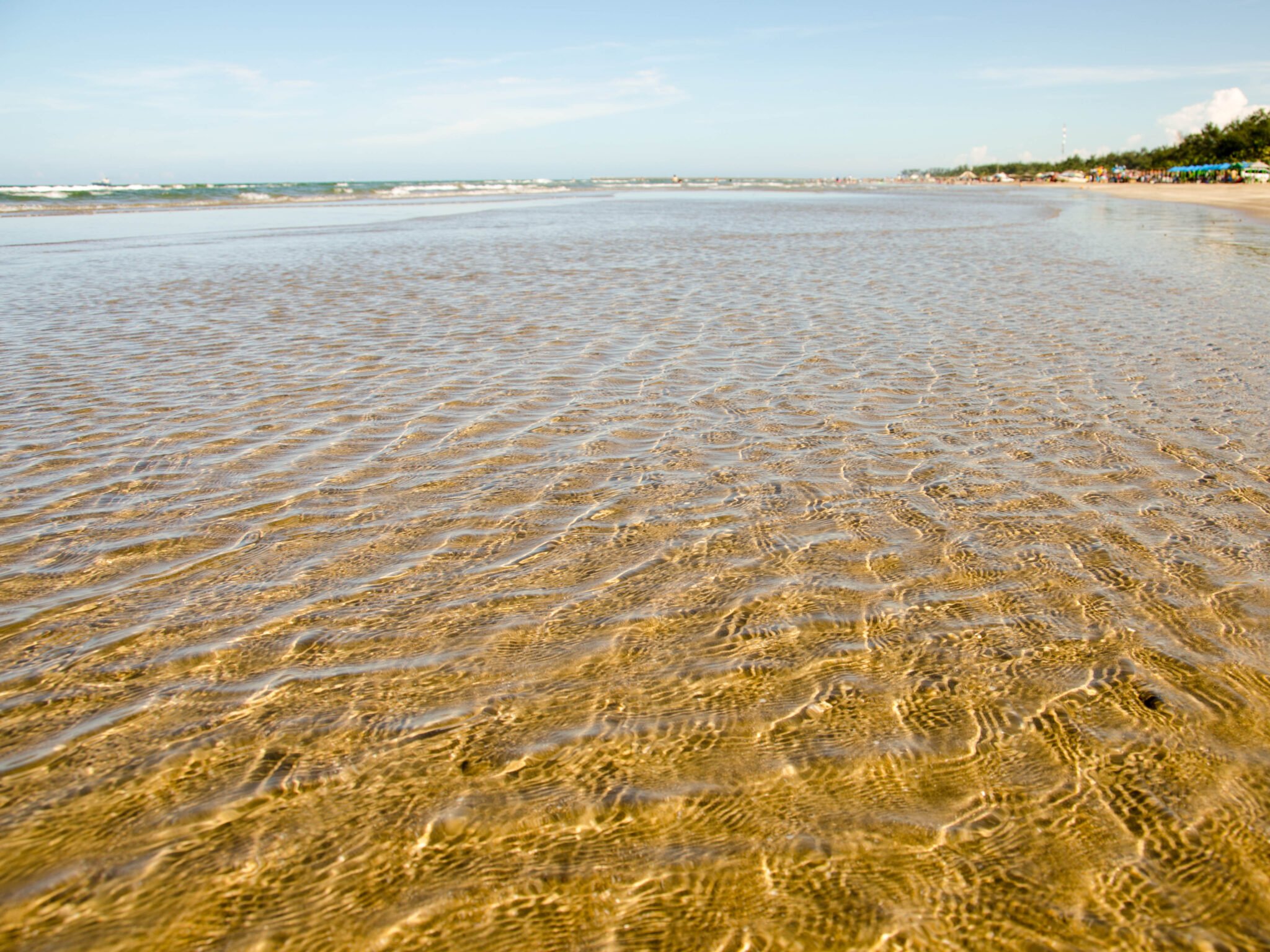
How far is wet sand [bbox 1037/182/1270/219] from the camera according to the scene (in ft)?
118

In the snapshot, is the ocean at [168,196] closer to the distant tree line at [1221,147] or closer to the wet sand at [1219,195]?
the wet sand at [1219,195]

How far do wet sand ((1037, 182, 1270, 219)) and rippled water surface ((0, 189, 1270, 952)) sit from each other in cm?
A: 3384

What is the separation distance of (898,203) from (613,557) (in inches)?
2016

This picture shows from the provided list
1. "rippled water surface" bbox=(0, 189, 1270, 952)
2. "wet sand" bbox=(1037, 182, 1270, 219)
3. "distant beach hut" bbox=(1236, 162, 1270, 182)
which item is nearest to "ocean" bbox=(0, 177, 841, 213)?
"rippled water surface" bbox=(0, 189, 1270, 952)

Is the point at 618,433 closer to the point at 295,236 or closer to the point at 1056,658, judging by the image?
the point at 1056,658

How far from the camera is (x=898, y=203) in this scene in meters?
49.2

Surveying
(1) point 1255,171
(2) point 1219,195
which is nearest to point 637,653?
(2) point 1219,195

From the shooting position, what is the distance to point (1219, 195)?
47.3 meters

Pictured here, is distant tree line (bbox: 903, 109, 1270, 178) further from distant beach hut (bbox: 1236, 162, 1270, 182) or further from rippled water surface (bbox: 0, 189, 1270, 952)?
rippled water surface (bbox: 0, 189, 1270, 952)

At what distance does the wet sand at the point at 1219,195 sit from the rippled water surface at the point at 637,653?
3384 cm

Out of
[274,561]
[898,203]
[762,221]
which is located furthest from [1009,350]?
[898,203]

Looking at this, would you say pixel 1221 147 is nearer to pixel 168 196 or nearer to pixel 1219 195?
pixel 1219 195

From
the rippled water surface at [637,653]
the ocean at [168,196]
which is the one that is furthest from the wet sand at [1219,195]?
the ocean at [168,196]

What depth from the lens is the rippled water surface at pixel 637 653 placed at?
83.9 inches
